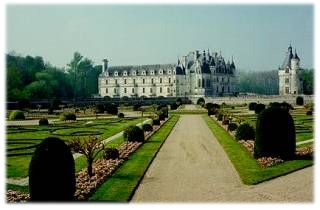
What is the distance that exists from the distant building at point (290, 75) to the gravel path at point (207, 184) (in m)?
60.4

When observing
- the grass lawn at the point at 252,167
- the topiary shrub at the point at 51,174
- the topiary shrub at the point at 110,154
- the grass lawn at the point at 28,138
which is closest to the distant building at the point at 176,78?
the grass lawn at the point at 28,138

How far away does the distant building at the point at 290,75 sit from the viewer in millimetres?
70688

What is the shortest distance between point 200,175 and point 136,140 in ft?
19.9

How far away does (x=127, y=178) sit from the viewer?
385 inches

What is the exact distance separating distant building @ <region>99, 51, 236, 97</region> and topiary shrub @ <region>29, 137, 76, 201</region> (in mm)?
66522

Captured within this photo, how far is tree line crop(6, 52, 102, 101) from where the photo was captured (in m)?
45.0

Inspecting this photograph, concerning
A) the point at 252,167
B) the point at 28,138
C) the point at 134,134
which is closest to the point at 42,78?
the point at 28,138

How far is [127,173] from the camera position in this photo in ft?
34.0

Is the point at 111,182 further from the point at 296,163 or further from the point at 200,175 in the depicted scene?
the point at 296,163

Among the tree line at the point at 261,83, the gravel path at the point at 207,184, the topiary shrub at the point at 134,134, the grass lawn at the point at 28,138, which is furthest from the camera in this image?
the tree line at the point at 261,83

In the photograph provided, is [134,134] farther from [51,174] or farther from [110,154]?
[51,174]

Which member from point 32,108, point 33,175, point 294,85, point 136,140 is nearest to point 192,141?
point 136,140

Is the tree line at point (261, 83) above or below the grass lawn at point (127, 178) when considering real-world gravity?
above

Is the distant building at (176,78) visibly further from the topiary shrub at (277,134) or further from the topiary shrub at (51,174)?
the topiary shrub at (51,174)
